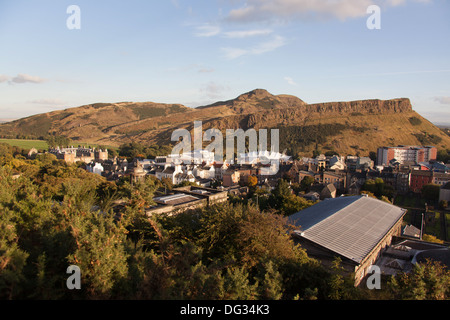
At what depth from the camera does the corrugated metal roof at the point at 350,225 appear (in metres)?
15.7

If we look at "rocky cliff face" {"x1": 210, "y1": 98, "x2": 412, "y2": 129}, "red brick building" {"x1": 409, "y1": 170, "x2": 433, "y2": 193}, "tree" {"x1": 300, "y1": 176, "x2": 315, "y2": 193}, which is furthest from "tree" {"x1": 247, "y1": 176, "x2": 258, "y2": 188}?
"rocky cliff face" {"x1": 210, "y1": 98, "x2": 412, "y2": 129}

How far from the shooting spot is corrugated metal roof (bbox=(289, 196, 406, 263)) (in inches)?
618

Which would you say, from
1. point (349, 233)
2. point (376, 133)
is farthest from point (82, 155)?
point (376, 133)

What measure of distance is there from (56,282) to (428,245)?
21.7 m

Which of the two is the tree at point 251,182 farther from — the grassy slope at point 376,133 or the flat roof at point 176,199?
the grassy slope at point 376,133

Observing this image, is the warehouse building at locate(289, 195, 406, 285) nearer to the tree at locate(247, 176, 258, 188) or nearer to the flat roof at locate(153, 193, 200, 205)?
the flat roof at locate(153, 193, 200, 205)

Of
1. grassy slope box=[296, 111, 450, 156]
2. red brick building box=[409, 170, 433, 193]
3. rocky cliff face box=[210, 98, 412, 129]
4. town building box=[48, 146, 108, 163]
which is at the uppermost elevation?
rocky cliff face box=[210, 98, 412, 129]

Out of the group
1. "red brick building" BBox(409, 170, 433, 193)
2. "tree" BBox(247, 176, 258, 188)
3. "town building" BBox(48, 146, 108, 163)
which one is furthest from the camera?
"town building" BBox(48, 146, 108, 163)

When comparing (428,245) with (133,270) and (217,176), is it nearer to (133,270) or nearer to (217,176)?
(133,270)

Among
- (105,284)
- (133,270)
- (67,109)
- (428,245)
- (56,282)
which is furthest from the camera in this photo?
(67,109)

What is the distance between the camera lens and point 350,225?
18703mm

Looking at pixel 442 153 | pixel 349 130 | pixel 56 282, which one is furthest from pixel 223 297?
pixel 349 130
